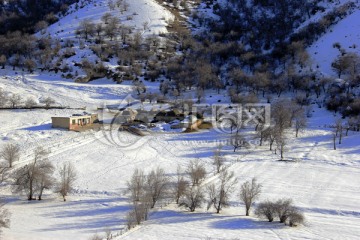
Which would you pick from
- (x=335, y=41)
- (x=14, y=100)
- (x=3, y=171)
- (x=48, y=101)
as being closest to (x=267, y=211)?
(x=3, y=171)

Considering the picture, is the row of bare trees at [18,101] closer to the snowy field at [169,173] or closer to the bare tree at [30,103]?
the bare tree at [30,103]

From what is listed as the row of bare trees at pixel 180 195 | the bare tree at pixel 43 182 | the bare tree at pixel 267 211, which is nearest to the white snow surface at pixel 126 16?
→ the bare tree at pixel 43 182

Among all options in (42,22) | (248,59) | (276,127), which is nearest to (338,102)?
(276,127)

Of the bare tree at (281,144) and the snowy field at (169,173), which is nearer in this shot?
the snowy field at (169,173)

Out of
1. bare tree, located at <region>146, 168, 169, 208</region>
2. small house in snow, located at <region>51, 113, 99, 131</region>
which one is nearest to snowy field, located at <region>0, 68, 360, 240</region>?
bare tree, located at <region>146, 168, 169, 208</region>

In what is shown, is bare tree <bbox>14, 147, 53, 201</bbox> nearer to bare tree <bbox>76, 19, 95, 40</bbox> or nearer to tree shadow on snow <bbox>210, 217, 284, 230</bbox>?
tree shadow on snow <bbox>210, 217, 284, 230</bbox>

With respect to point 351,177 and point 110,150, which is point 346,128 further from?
point 110,150

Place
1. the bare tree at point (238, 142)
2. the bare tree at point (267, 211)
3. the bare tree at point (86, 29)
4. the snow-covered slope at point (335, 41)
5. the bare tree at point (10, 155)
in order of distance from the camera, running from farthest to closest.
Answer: the bare tree at point (86, 29) → the snow-covered slope at point (335, 41) → the bare tree at point (238, 142) → the bare tree at point (10, 155) → the bare tree at point (267, 211)

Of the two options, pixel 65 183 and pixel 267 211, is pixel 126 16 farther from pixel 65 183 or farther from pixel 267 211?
pixel 267 211
